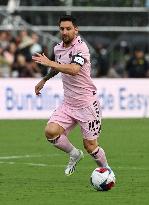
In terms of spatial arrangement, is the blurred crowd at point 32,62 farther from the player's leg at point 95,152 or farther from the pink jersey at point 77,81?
the player's leg at point 95,152

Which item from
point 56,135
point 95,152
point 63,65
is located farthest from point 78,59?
point 95,152

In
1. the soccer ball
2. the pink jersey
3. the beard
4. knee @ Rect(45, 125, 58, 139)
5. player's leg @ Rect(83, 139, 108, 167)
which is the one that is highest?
the beard

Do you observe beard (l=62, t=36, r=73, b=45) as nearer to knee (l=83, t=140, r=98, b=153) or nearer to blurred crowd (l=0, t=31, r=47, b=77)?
knee (l=83, t=140, r=98, b=153)

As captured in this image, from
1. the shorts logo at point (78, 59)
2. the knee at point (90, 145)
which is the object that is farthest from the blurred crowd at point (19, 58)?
the shorts logo at point (78, 59)

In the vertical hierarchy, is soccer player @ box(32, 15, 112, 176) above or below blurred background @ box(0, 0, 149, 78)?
above

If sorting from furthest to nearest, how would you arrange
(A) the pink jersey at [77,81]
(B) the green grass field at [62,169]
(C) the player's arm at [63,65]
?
1. (A) the pink jersey at [77,81]
2. (C) the player's arm at [63,65]
3. (B) the green grass field at [62,169]

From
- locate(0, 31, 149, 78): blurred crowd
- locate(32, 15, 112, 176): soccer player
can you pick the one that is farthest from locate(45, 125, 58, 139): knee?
locate(0, 31, 149, 78): blurred crowd

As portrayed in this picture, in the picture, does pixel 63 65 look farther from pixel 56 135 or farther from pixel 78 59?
pixel 56 135

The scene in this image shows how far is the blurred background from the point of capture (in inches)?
1286

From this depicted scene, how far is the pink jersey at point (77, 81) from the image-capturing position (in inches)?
503

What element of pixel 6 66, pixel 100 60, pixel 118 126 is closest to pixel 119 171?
pixel 118 126

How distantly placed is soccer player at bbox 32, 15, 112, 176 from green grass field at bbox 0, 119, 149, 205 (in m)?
0.62

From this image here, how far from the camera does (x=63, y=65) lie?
12234 millimetres

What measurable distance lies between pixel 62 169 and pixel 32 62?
15.5 metres
